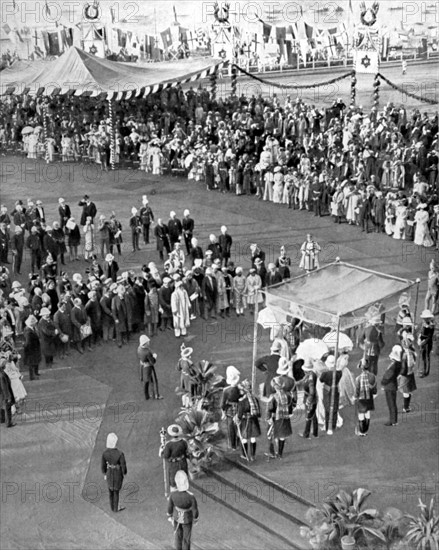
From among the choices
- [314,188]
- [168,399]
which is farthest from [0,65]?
[168,399]

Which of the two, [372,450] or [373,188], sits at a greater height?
[373,188]

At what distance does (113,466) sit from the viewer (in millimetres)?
11797

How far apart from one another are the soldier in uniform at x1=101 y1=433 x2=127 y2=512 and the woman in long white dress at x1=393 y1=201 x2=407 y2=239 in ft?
39.4

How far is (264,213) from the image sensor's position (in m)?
24.6

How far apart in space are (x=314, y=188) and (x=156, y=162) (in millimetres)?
6457

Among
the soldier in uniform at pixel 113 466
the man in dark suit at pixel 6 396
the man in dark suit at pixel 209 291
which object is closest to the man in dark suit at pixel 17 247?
the man in dark suit at pixel 209 291

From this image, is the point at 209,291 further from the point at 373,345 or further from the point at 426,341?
the point at 426,341

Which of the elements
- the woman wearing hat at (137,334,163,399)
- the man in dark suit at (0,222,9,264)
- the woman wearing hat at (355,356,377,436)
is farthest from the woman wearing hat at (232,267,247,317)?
the man in dark suit at (0,222,9,264)

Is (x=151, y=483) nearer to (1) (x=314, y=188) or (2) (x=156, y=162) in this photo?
(1) (x=314, y=188)

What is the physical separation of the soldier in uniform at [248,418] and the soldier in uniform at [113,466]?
1.82 m

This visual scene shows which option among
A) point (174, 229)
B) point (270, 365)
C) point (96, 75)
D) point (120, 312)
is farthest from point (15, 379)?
point (96, 75)

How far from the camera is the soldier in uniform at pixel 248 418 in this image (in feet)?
41.9

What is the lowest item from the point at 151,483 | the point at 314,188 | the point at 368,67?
the point at 151,483

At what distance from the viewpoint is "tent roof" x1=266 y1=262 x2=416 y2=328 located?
542 inches
